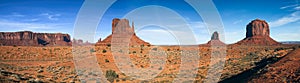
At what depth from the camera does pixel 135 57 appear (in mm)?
39906

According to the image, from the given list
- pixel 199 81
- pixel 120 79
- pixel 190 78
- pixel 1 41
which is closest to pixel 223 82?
pixel 199 81

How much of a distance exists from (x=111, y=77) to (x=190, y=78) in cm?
689

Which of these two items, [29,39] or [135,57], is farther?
[29,39]

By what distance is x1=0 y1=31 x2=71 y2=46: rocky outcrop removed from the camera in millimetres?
128650

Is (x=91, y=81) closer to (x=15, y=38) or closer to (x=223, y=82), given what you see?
(x=223, y=82)

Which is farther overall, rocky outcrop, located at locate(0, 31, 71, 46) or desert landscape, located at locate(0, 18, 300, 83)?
rocky outcrop, located at locate(0, 31, 71, 46)

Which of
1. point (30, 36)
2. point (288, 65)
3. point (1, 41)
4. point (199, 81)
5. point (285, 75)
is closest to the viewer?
point (285, 75)

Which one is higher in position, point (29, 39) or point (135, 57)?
point (29, 39)

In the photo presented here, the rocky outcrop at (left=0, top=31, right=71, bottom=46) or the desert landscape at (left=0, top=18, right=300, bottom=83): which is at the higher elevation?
the rocky outcrop at (left=0, top=31, right=71, bottom=46)

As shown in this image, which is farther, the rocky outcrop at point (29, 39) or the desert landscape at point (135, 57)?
the rocky outcrop at point (29, 39)

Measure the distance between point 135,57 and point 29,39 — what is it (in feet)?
368

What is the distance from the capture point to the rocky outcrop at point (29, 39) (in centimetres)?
12865

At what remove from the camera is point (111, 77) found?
21.9 meters

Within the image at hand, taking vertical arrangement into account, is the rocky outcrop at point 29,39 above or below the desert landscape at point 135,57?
above
